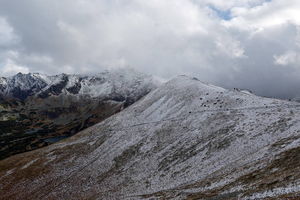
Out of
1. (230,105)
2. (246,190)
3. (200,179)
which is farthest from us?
(230,105)

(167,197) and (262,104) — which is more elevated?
Answer: (262,104)

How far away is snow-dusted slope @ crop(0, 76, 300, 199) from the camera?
35656 mm

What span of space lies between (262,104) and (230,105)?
965 centimetres

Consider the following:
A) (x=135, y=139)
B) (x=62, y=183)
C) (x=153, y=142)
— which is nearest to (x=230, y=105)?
(x=153, y=142)

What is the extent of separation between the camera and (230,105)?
7538 cm

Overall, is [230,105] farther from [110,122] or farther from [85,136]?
[85,136]

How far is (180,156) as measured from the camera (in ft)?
190

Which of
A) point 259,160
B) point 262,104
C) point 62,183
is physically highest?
point 262,104

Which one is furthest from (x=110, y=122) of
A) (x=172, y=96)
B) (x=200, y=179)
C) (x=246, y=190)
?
(x=246, y=190)

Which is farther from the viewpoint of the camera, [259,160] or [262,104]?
[262,104]

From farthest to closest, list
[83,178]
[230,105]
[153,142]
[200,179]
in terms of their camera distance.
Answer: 1. [230,105]
2. [153,142]
3. [83,178]
4. [200,179]

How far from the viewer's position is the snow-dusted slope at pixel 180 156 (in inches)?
1404

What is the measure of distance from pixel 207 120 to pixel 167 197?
36774mm

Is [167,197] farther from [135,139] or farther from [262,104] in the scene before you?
[262,104]
